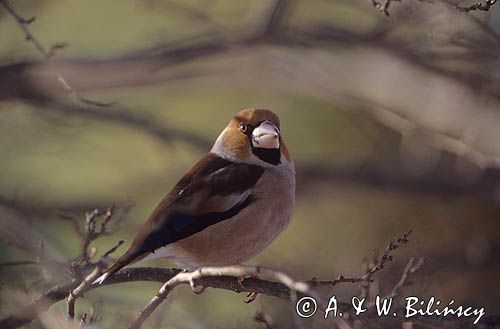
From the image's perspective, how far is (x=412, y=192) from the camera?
337 inches

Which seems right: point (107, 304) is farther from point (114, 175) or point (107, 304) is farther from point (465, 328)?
point (114, 175)

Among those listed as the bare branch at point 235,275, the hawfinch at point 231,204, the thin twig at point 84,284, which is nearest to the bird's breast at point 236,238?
the hawfinch at point 231,204

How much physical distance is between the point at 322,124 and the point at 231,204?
18.2 ft

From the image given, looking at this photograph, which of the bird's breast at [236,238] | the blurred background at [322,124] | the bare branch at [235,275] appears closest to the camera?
the bare branch at [235,275]

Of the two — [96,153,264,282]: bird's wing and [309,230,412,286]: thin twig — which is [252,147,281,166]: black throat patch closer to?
[96,153,264,282]: bird's wing

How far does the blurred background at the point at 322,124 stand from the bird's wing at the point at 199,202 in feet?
4.63

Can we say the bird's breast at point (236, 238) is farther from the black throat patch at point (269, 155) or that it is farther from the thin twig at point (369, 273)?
the thin twig at point (369, 273)

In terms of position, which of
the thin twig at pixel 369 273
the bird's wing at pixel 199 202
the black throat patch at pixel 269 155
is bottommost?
the bird's wing at pixel 199 202

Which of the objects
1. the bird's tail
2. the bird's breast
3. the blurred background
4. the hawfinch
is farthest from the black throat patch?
the blurred background

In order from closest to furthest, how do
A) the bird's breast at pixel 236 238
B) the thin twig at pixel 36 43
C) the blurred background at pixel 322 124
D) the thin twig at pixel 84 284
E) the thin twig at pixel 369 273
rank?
the thin twig at pixel 369 273
the thin twig at pixel 84 284
the bird's breast at pixel 236 238
the thin twig at pixel 36 43
the blurred background at pixel 322 124

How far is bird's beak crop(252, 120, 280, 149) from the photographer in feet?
14.0

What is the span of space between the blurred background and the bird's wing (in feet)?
4.63

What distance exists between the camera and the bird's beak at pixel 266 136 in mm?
4256

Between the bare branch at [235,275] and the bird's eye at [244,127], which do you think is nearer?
the bare branch at [235,275]
